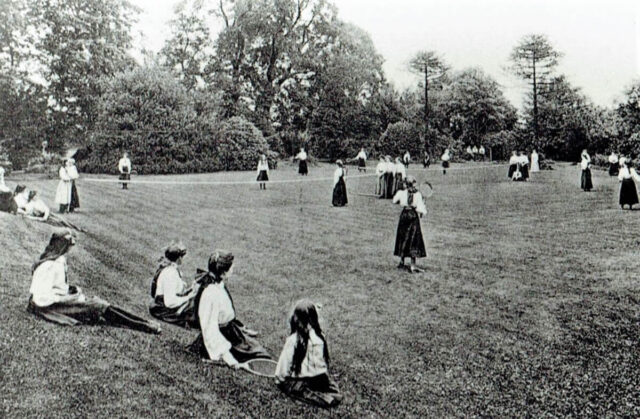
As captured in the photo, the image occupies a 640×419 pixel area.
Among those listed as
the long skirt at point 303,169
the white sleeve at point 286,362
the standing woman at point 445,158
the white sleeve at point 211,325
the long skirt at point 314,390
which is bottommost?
the long skirt at point 314,390

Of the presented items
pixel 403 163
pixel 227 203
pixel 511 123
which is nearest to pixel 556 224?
pixel 511 123

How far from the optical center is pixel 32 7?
16.3ft

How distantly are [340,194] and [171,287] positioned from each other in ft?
20.1

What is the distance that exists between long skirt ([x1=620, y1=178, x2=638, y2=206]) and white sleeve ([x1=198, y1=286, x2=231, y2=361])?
26.1 feet

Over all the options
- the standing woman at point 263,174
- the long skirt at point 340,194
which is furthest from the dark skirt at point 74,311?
the long skirt at point 340,194

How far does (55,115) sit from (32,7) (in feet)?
3.06

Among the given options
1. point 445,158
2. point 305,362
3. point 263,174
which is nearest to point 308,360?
point 305,362

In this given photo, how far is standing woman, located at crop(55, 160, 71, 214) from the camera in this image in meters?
5.13

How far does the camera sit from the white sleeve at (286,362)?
4.32 meters

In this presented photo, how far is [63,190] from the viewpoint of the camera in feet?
17.7

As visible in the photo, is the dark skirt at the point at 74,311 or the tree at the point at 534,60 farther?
the tree at the point at 534,60

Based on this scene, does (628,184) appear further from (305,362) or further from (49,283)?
(49,283)

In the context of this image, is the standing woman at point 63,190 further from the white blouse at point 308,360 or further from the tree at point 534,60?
the tree at point 534,60

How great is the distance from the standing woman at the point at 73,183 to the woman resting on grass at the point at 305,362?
8.27ft
